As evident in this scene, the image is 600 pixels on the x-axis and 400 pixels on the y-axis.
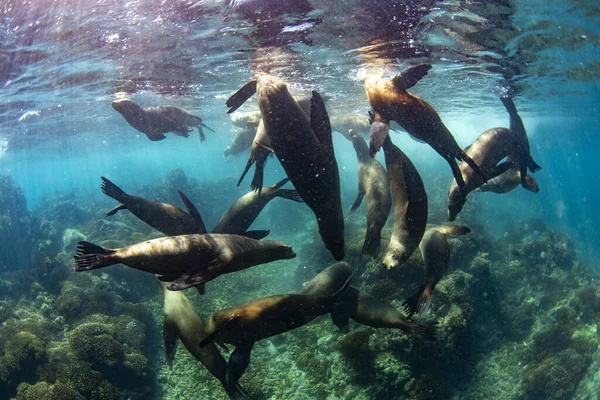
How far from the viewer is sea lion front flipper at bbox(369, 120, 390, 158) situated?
366 centimetres

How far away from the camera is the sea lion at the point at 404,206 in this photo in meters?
3.57

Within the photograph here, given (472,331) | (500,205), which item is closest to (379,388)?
(472,331)

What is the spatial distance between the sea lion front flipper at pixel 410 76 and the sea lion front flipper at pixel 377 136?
2.90ft

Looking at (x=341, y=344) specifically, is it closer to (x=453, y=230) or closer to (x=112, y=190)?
(x=453, y=230)

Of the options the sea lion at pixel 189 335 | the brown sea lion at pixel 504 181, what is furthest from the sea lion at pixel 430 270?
the brown sea lion at pixel 504 181

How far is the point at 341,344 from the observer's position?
7.93m

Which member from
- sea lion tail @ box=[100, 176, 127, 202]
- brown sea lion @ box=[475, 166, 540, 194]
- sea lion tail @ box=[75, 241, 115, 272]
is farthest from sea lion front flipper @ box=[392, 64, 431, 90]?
sea lion tail @ box=[100, 176, 127, 202]

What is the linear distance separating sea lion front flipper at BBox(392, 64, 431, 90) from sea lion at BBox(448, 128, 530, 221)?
143cm

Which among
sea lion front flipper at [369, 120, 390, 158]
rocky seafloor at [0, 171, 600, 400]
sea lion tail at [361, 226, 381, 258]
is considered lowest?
rocky seafloor at [0, 171, 600, 400]

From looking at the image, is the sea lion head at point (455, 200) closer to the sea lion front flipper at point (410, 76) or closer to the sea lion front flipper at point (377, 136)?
the sea lion front flipper at point (377, 136)

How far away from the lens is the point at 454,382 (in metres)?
7.99

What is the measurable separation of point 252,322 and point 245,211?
186cm

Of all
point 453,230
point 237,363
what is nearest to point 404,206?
point 453,230

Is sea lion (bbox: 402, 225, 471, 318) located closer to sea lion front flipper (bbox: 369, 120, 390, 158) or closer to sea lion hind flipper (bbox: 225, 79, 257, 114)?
sea lion front flipper (bbox: 369, 120, 390, 158)
